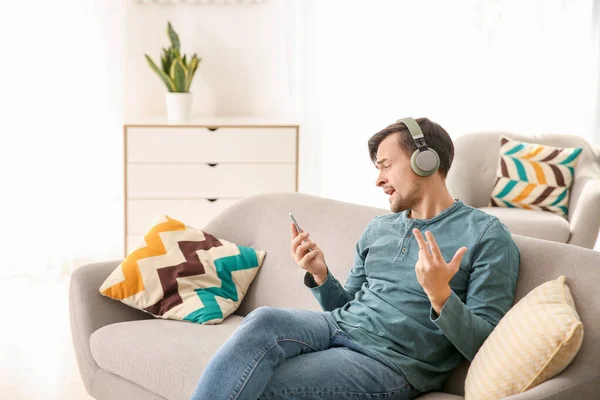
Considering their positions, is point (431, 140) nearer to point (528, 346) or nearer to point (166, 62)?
point (528, 346)

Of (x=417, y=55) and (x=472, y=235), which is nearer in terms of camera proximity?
(x=472, y=235)

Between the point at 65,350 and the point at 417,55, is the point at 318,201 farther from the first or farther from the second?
the point at 417,55

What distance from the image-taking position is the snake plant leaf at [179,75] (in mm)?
4508

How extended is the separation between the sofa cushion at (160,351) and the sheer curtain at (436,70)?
2.60 m

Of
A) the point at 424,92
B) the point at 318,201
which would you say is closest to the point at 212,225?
the point at 318,201

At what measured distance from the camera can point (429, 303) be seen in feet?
6.60

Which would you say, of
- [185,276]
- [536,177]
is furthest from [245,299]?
[536,177]

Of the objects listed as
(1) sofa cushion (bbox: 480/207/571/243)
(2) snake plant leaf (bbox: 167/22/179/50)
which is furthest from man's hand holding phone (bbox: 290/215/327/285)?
(2) snake plant leaf (bbox: 167/22/179/50)

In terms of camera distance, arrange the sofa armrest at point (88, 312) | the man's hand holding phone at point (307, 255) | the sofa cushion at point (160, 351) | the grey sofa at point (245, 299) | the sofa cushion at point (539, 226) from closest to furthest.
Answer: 1. the grey sofa at point (245, 299)
2. the man's hand holding phone at point (307, 255)
3. the sofa cushion at point (160, 351)
4. the sofa armrest at point (88, 312)
5. the sofa cushion at point (539, 226)

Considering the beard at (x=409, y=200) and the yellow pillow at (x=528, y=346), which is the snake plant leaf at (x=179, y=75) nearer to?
the beard at (x=409, y=200)

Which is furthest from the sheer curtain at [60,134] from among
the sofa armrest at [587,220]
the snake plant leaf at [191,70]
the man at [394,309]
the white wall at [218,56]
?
the man at [394,309]

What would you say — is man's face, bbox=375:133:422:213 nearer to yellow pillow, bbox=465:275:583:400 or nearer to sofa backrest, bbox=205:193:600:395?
sofa backrest, bbox=205:193:600:395

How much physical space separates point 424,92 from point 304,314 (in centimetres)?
323

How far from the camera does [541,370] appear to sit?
1724 mm
